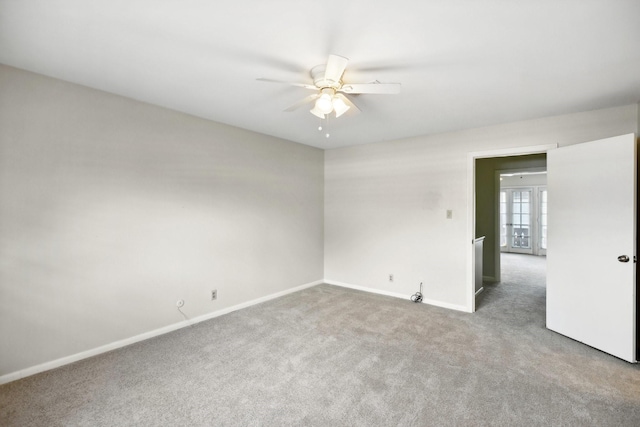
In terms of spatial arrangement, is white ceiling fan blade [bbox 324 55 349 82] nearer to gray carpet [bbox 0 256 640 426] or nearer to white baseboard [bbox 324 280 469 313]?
gray carpet [bbox 0 256 640 426]

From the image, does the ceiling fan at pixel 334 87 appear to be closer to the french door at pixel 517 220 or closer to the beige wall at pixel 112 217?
the beige wall at pixel 112 217

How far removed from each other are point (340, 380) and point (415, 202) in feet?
8.89

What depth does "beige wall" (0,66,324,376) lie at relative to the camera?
2211 mm

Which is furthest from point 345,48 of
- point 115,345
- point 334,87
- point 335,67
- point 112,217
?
point 115,345

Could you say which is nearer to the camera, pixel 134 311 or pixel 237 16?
pixel 237 16

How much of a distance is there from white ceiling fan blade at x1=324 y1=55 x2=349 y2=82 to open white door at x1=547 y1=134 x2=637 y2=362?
2.66 m

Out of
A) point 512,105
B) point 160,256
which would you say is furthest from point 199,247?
point 512,105

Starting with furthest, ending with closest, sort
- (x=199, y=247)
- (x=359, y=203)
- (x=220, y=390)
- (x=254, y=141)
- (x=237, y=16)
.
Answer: (x=359, y=203) → (x=254, y=141) → (x=199, y=247) → (x=220, y=390) → (x=237, y=16)

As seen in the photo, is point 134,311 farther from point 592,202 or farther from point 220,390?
point 592,202

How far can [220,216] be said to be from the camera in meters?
3.54

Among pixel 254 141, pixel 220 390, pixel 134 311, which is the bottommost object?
pixel 220 390

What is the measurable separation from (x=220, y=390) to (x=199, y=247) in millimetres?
1686

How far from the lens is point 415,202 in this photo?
414 cm

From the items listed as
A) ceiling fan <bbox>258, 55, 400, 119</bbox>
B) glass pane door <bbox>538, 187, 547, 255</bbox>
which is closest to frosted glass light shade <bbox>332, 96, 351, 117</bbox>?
ceiling fan <bbox>258, 55, 400, 119</bbox>
